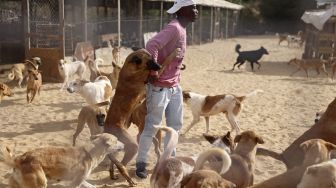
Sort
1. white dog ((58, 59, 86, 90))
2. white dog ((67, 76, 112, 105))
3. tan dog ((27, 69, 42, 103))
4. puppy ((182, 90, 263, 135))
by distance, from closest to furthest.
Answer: puppy ((182, 90, 263, 135))
white dog ((67, 76, 112, 105))
tan dog ((27, 69, 42, 103))
white dog ((58, 59, 86, 90))

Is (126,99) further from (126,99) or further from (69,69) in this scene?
(69,69)

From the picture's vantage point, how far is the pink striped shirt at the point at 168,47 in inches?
174

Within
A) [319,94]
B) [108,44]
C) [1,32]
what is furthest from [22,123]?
[108,44]

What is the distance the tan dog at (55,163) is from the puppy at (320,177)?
1.91 m

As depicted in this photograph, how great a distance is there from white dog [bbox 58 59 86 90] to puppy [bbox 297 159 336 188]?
825cm

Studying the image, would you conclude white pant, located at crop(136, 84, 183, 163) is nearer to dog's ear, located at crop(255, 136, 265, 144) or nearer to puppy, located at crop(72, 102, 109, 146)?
dog's ear, located at crop(255, 136, 265, 144)

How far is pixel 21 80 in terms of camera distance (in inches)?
439

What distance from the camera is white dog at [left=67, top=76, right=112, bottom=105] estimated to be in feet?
25.2

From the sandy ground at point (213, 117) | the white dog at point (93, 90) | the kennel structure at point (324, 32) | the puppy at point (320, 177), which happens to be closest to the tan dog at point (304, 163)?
the puppy at point (320, 177)

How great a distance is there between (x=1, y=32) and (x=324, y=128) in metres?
12.6

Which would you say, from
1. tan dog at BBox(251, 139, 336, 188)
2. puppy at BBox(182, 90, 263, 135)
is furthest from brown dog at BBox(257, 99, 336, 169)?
puppy at BBox(182, 90, 263, 135)

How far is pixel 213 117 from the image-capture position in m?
8.30

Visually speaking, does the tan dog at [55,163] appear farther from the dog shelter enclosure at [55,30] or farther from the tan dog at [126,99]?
the dog shelter enclosure at [55,30]

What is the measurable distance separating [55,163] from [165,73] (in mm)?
1409
